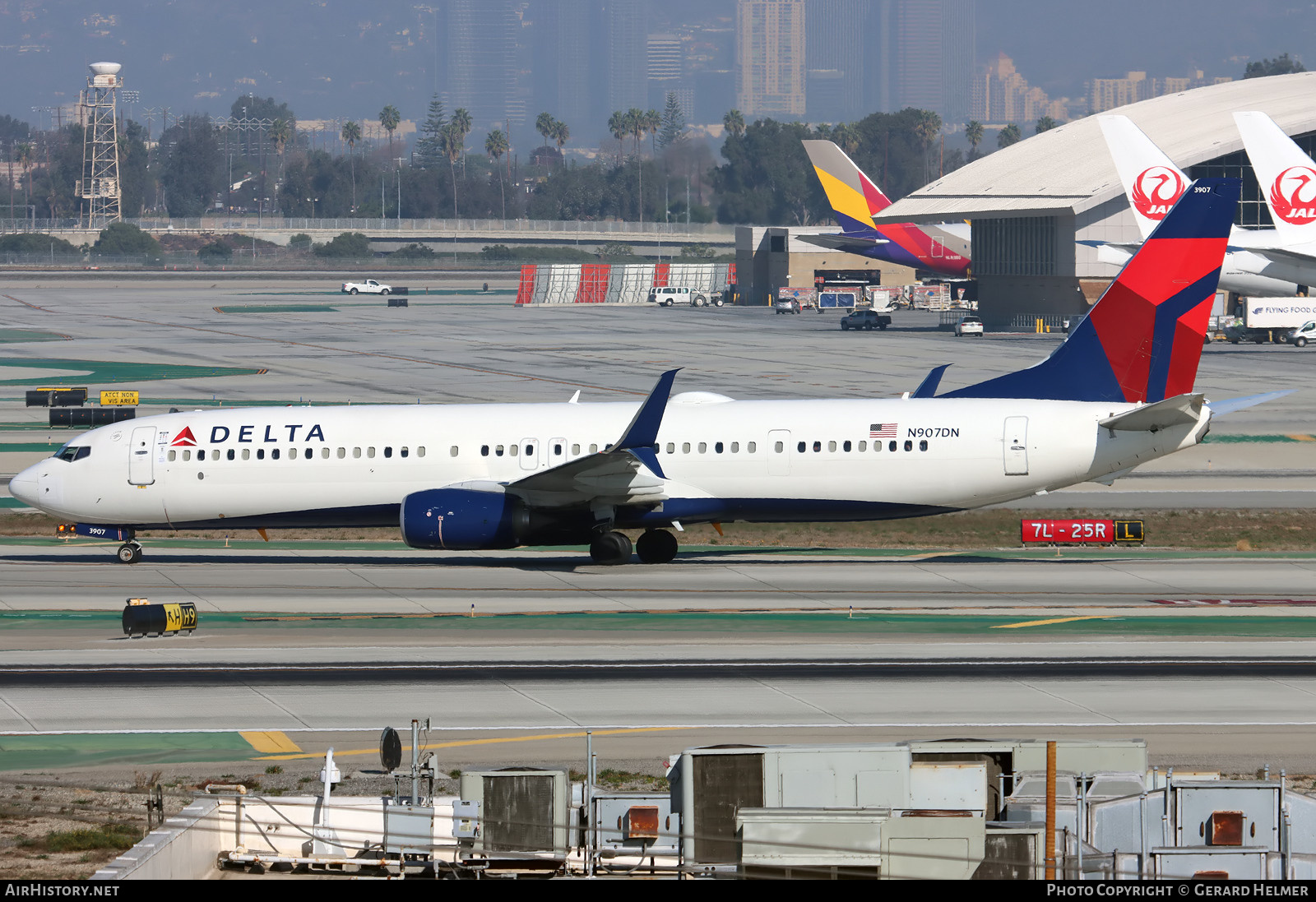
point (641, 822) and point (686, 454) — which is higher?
point (686, 454)

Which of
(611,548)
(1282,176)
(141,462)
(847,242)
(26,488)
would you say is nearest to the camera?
(611,548)

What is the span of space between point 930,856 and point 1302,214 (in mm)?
78679

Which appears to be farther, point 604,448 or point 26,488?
point 26,488

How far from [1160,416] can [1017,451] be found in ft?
11.0

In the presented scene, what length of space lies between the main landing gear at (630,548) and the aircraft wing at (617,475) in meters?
1.14

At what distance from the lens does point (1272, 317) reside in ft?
352

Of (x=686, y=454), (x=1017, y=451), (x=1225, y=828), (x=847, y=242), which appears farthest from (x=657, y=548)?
(x=847, y=242)

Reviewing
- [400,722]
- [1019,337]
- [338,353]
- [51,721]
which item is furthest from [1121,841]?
[1019,337]

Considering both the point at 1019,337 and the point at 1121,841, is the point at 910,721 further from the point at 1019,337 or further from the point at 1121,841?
the point at 1019,337

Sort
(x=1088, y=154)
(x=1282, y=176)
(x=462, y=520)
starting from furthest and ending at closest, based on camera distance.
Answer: (x=1088, y=154), (x=1282, y=176), (x=462, y=520)

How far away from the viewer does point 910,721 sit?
25.8 m

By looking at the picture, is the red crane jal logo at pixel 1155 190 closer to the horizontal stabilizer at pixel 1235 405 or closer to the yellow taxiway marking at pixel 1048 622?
the horizontal stabilizer at pixel 1235 405

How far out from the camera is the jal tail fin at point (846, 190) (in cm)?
14400

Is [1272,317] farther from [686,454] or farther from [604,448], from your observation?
[604,448]
